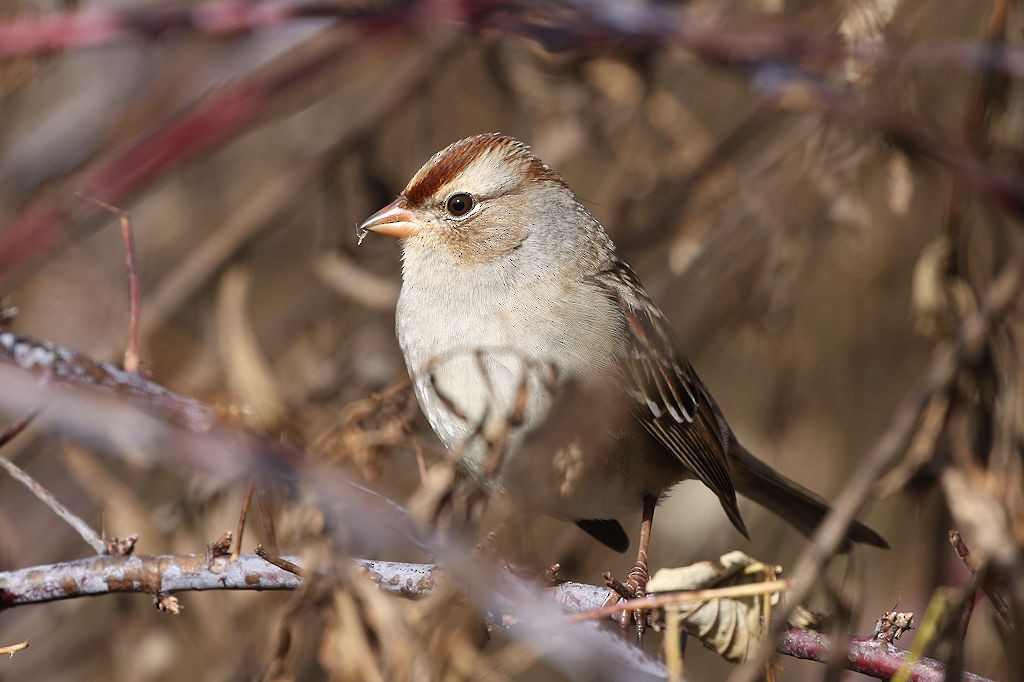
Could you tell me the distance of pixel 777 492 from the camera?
3.32 m

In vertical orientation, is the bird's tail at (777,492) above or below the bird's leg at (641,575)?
below

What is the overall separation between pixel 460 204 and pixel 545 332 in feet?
1.77

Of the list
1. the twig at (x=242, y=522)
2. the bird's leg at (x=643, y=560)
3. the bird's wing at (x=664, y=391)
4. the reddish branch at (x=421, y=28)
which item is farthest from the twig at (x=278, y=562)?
the reddish branch at (x=421, y=28)

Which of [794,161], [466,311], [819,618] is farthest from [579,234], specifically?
[819,618]

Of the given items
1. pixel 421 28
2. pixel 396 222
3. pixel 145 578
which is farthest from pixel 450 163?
pixel 145 578

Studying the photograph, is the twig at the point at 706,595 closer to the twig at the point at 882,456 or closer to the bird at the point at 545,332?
the twig at the point at 882,456

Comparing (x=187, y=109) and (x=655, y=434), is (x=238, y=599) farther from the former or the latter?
(x=187, y=109)

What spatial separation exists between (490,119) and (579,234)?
1877 mm

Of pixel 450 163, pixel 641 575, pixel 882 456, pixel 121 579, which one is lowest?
pixel 641 575

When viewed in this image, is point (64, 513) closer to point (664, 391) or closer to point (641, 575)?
point (641, 575)

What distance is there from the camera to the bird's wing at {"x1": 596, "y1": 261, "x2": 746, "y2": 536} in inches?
113

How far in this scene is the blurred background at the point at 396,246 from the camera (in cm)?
318

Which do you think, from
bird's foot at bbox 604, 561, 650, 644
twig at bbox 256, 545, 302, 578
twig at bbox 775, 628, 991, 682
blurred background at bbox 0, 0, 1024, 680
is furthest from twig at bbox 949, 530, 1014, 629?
twig at bbox 256, 545, 302, 578

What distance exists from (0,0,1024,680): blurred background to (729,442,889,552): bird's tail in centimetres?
28
